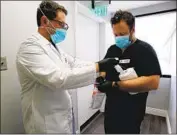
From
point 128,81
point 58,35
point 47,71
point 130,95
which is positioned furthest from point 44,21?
point 130,95

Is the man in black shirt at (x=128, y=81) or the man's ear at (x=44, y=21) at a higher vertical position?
the man's ear at (x=44, y=21)

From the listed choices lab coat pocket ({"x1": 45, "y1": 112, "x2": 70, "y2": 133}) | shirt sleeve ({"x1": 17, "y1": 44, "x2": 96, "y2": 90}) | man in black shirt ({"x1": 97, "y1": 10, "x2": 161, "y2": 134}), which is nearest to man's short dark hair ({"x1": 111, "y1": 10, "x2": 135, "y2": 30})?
man in black shirt ({"x1": 97, "y1": 10, "x2": 161, "y2": 134})

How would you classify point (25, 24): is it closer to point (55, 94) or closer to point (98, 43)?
point (55, 94)

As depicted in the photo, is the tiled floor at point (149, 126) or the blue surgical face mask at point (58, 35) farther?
the tiled floor at point (149, 126)

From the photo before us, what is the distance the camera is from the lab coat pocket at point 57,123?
3.12ft

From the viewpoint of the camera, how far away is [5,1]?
116 cm

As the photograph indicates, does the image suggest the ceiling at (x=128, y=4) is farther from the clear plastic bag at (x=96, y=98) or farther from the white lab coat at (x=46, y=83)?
the white lab coat at (x=46, y=83)

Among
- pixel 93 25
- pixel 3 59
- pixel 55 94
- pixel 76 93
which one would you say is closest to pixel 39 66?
pixel 55 94

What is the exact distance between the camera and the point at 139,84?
921 mm

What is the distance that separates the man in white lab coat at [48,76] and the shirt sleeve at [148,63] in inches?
7.7

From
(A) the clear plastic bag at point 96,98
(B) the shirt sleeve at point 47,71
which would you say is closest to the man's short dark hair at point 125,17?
(B) the shirt sleeve at point 47,71

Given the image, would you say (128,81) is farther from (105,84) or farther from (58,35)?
(58,35)

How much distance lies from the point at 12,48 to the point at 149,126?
2322mm

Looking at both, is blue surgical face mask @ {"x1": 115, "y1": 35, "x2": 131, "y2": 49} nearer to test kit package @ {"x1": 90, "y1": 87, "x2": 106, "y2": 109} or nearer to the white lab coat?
the white lab coat
